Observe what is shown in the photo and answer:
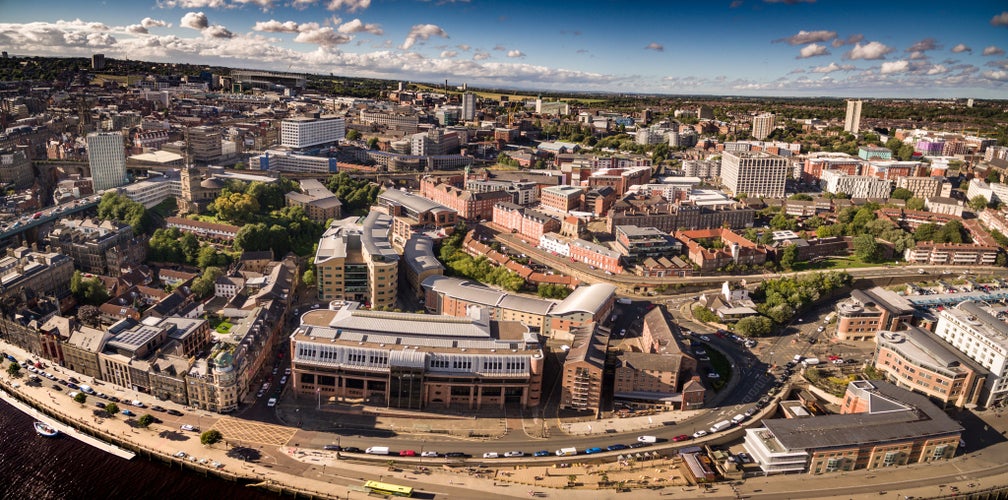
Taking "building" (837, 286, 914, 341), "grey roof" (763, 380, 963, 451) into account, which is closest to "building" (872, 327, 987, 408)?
"grey roof" (763, 380, 963, 451)

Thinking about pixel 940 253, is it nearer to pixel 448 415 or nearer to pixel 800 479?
pixel 800 479

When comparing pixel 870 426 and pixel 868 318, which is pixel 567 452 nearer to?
pixel 870 426

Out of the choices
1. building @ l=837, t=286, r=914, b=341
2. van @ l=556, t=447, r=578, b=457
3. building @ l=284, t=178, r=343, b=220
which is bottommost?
van @ l=556, t=447, r=578, b=457

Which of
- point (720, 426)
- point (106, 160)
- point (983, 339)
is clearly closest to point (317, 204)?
point (106, 160)

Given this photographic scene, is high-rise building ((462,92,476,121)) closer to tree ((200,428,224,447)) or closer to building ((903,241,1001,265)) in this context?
building ((903,241,1001,265))

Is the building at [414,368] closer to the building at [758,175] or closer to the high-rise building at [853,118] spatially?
the building at [758,175]

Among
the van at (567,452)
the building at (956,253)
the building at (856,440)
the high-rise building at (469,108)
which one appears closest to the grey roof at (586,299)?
the van at (567,452)
